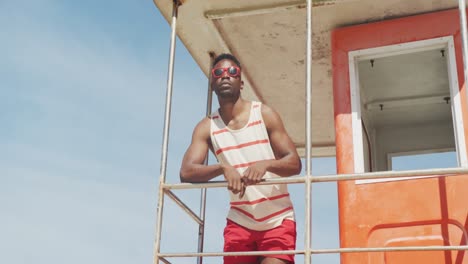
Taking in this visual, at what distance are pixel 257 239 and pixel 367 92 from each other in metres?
3.26

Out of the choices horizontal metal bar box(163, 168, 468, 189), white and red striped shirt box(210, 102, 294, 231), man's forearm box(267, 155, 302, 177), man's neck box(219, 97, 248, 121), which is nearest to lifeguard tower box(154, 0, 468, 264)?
horizontal metal bar box(163, 168, 468, 189)

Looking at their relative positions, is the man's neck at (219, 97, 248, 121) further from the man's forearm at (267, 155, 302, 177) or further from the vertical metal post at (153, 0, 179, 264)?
the man's forearm at (267, 155, 302, 177)

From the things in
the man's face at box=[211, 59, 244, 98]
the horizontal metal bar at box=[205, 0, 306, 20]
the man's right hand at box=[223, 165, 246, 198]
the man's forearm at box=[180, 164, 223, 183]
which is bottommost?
the man's right hand at box=[223, 165, 246, 198]

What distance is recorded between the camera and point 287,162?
4719 millimetres

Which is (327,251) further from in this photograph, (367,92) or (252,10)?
(367,92)

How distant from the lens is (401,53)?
6230mm

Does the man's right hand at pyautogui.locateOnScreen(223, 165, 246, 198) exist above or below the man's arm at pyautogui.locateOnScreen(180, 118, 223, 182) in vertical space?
below

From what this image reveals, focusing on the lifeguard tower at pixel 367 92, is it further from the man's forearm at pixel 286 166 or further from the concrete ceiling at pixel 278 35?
the man's forearm at pixel 286 166

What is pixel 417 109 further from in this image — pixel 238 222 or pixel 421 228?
pixel 238 222

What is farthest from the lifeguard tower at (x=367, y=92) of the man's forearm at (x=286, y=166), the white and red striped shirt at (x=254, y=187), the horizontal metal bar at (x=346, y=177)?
the white and red striped shirt at (x=254, y=187)

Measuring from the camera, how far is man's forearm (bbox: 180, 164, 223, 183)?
4.72 metres

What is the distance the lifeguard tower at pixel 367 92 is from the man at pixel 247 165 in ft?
0.61

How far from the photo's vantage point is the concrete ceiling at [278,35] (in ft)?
20.4

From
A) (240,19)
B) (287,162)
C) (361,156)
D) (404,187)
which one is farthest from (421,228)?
(240,19)
